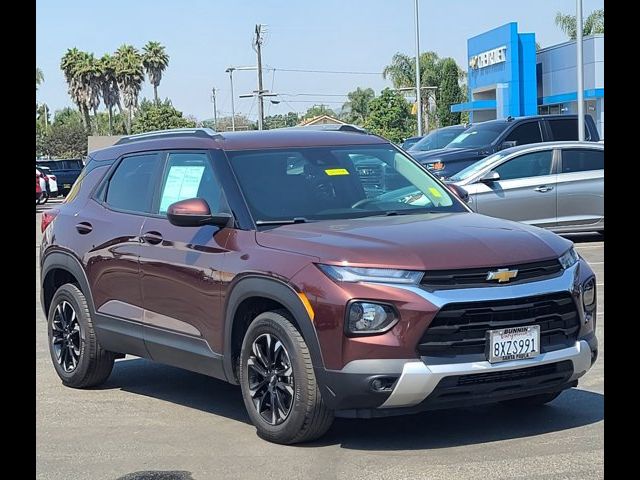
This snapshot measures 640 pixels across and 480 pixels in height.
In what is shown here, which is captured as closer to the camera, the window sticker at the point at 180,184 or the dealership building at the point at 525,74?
the window sticker at the point at 180,184

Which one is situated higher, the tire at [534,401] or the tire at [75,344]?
the tire at [75,344]

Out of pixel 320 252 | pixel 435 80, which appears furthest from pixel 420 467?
pixel 435 80

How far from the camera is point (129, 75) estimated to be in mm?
85875

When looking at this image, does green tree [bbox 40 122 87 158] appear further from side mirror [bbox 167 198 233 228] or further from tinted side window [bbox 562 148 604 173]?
side mirror [bbox 167 198 233 228]

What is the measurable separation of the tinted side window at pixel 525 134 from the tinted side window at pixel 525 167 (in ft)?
13.8

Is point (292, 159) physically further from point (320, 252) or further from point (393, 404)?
point (393, 404)

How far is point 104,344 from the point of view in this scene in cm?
727

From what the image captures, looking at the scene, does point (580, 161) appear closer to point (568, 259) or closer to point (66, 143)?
point (568, 259)

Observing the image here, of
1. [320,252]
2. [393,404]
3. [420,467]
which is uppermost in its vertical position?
[320,252]

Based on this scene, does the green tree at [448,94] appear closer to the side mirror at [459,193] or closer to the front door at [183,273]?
the side mirror at [459,193]

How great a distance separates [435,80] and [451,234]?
65128 millimetres

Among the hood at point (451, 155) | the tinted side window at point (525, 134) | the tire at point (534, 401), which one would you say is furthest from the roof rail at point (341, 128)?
the tinted side window at point (525, 134)

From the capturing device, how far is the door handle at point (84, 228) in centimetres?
746

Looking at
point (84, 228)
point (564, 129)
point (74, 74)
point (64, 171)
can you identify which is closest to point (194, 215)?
point (84, 228)
